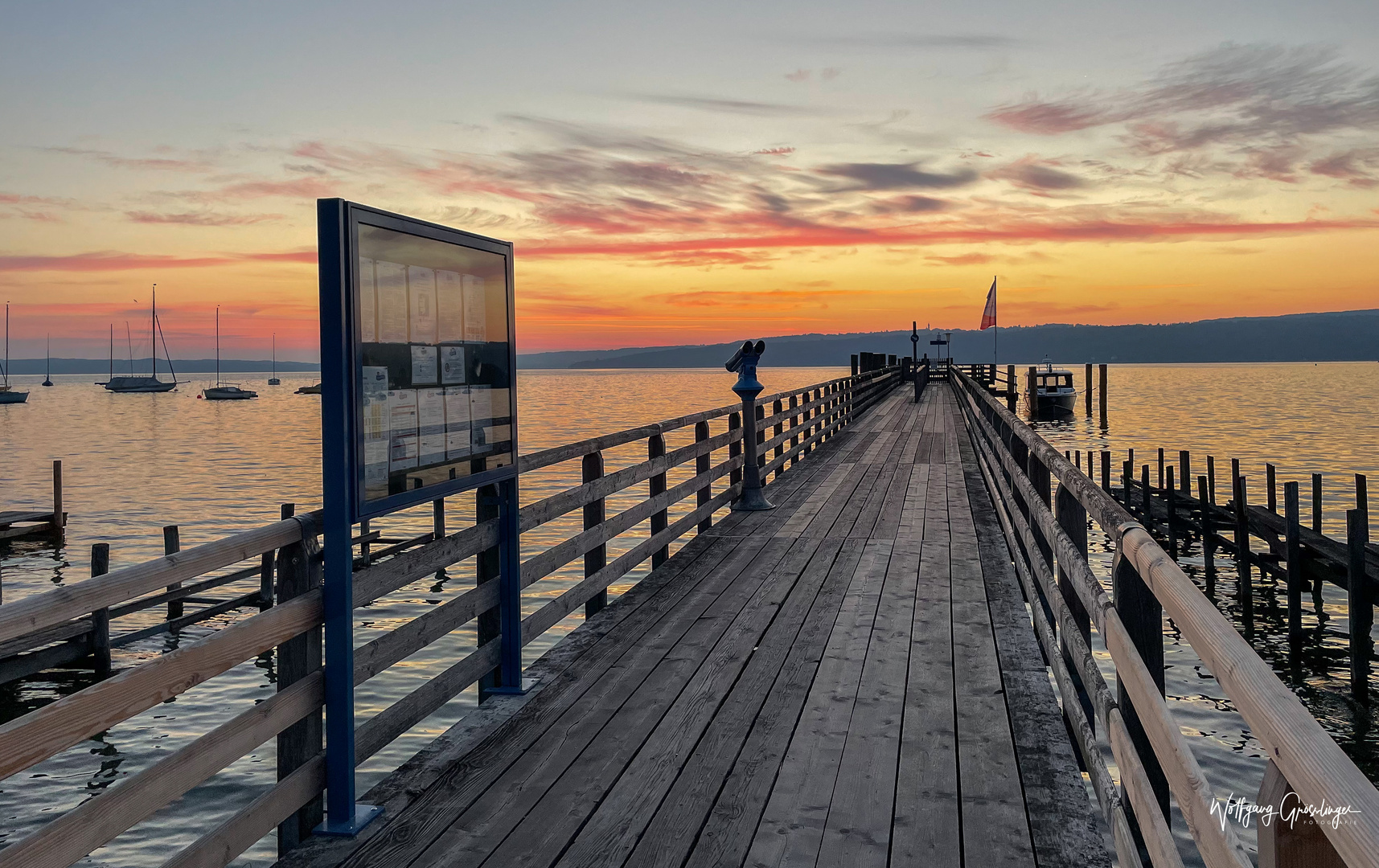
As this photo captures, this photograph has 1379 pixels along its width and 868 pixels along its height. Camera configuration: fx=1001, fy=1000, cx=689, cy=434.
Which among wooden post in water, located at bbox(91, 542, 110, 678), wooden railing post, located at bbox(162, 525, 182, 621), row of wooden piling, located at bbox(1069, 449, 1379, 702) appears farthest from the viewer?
wooden railing post, located at bbox(162, 525, 182, 621)

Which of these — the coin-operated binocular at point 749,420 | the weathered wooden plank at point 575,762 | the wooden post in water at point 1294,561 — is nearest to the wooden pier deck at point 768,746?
the weathered wooden plank at point 575,762

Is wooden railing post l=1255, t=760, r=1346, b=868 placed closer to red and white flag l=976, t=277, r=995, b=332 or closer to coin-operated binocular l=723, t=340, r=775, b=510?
coin-operated binocular l=723, t=340, r=775, b=510

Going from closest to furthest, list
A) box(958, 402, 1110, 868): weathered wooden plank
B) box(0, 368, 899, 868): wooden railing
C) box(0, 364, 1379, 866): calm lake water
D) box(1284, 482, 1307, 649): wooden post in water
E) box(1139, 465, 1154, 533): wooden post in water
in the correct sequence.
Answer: box(0, 368, 899, 868): wooden railing → box(958, 402, 1110, 868): weathered wooden plank → box(0, 364, 1379, 866): calm lake water → box(1284, 482, 1307, 649): wooden post in water → box(1139, 465, 1154, 533): wooden post in water

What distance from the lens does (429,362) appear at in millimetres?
3977

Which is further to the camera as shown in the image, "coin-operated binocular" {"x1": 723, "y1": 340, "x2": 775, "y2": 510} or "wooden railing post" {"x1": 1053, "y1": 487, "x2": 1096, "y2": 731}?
"coin-operated binocular" {"x1": 723, "y1": 340, "x2": 775, "y2": 510}

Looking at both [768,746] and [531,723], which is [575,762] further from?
[768,746]

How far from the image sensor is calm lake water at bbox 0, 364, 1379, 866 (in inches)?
362

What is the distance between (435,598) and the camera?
1650 cm

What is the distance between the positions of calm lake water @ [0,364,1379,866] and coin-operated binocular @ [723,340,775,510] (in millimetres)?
3239

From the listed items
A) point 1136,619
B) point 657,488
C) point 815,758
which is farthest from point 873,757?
point 657,488

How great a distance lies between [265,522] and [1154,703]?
93.9 ft

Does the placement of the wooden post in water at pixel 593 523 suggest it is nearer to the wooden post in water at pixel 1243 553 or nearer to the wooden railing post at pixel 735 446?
the wooden railing post at pixel 735 446

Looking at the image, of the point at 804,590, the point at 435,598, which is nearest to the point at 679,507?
the point at 435,598

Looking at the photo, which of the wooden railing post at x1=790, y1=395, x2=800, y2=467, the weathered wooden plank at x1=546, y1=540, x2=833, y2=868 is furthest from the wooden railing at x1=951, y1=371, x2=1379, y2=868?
the wooden railing post at x1=790, y1=395, x2=800, y2=467
